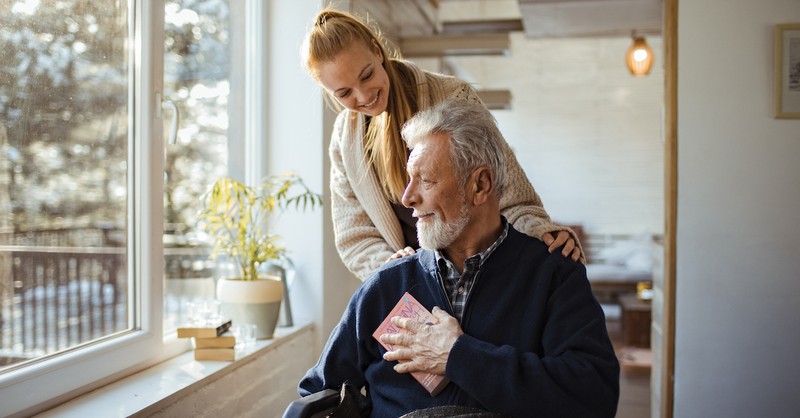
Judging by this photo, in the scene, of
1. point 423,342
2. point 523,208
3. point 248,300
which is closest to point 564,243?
point 523,208

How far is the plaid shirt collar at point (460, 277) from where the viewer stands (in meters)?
1.78

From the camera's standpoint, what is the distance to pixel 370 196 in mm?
2186

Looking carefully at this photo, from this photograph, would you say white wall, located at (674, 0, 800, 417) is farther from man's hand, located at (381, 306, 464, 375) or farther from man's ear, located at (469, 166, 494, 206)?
man's hand, located at (381, 306, 464, 375)

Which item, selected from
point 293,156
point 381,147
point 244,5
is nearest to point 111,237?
point 381,147

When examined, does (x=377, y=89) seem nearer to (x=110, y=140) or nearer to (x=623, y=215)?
(x=110, y=140)

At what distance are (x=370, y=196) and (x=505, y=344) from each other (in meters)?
0.68

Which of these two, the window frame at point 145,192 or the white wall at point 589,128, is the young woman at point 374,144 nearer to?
the window frame at point 145,192

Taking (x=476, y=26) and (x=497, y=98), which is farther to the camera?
(x=476, y=26)

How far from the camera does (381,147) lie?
209 cm

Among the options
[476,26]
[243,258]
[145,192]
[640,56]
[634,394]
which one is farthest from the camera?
[640,56]

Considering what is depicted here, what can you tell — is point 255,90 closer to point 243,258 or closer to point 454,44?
point 243,258

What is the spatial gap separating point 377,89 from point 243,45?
1.49 meters

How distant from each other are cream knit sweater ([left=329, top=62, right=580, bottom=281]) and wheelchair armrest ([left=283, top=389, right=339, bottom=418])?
0.50m

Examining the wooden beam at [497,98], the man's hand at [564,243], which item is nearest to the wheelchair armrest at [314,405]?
the man's hand at [564,243]
